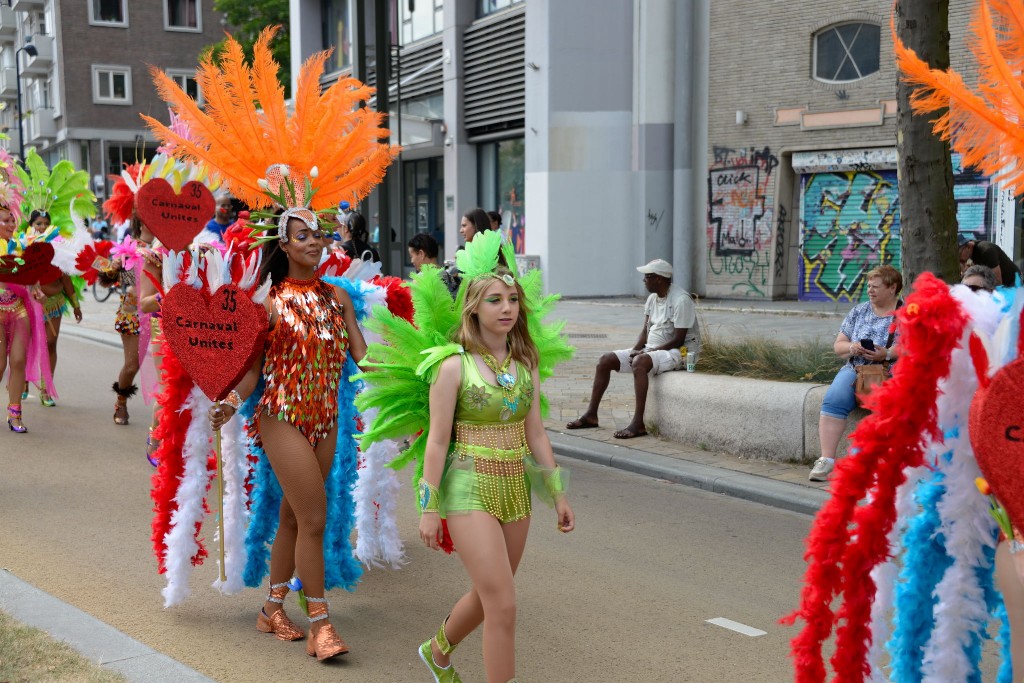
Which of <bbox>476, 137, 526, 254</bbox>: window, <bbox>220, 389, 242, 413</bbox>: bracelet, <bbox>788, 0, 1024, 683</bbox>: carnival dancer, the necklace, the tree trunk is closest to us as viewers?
<bbox>788, 0, 1024, 683</bbox>: carnival dancer

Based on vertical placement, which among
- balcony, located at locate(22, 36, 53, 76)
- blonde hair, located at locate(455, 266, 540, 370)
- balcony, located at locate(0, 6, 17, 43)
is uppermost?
balcony, located at locate(0, 6, 17, 43)

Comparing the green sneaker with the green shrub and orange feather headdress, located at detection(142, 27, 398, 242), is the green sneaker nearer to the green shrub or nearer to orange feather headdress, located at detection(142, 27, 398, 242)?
orange feather headdress, located at detection(142, 27, 398, 242)

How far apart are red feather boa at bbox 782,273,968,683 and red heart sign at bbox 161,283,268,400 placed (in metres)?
2.42

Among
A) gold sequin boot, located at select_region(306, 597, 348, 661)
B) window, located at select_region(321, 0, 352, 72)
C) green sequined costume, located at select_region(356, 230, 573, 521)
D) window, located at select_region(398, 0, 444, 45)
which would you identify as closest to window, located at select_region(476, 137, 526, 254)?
window, located at select_region(398, 0, 444, 45)

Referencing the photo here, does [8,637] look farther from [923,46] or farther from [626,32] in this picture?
[626,32]

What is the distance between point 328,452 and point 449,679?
114 centimetres

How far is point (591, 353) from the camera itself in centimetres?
1376

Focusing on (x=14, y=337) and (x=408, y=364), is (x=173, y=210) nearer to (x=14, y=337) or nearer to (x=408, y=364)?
(x=14, y=337)

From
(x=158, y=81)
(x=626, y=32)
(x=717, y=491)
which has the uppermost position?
(x=626, y=32)

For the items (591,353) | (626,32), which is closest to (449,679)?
(591,353)

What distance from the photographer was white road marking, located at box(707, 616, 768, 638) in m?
4.75

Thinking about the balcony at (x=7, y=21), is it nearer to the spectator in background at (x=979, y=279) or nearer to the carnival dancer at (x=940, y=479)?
the spectator in background at (x=979, y=279)

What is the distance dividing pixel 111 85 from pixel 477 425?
50.4 m

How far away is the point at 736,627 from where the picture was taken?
482 centimetres
